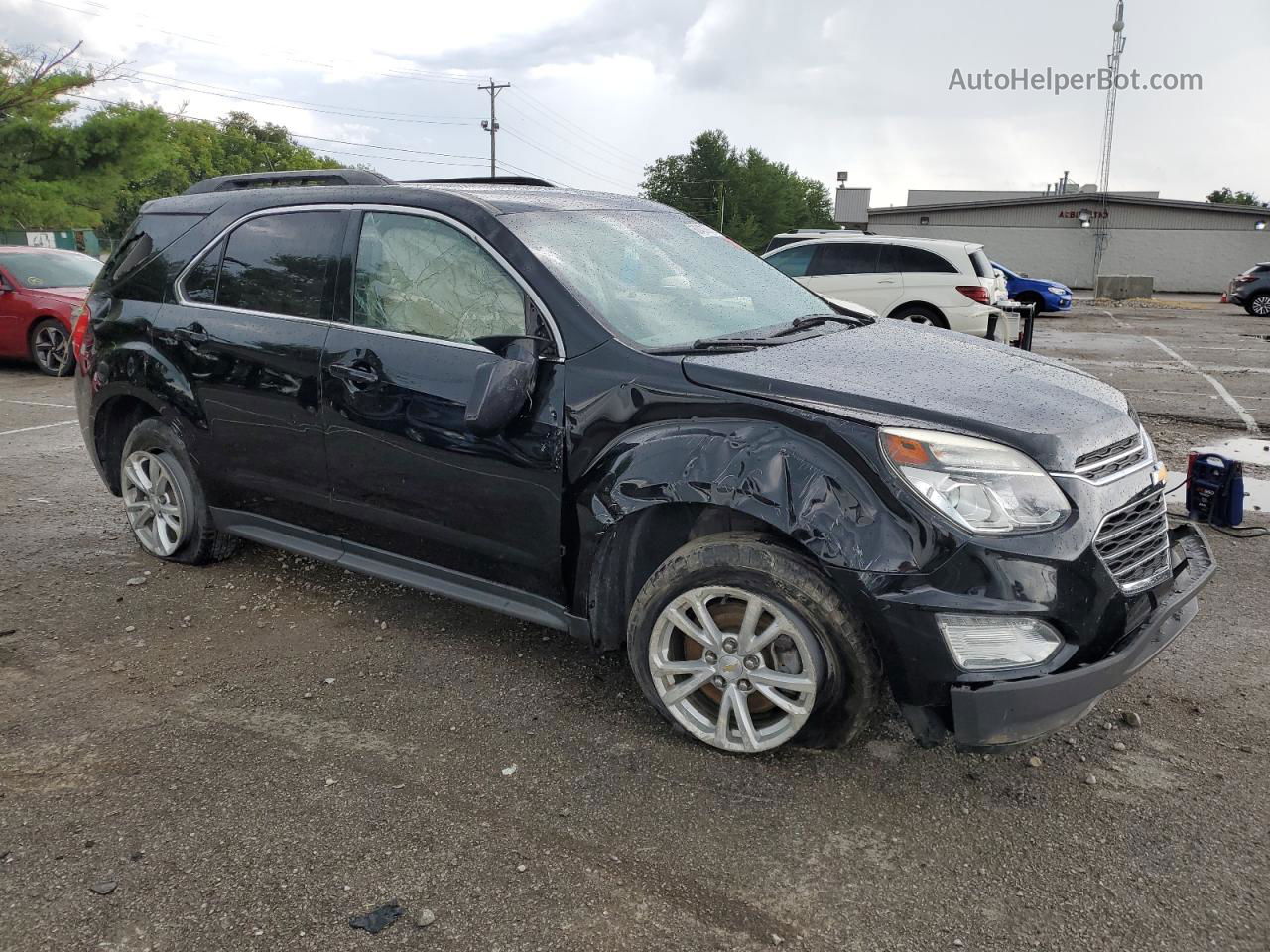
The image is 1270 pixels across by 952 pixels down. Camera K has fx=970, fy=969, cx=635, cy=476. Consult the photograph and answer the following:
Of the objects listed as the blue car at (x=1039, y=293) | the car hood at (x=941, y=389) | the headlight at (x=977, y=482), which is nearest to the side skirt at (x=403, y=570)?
the car hood at (x=941, y=389)

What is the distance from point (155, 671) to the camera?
3785 mm

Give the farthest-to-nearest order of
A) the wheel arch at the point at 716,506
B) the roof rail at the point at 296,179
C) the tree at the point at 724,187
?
the tree at the point at 724,187 < the roof rail at the point at 296,179 < the wheel arch at the point at 716,506

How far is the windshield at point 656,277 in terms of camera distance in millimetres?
3395

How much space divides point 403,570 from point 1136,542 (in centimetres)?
260

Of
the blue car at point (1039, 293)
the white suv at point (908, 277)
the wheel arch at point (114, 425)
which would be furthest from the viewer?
the blue car at point (1039, 293)

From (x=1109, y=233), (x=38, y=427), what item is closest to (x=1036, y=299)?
(x=1109, y=233)

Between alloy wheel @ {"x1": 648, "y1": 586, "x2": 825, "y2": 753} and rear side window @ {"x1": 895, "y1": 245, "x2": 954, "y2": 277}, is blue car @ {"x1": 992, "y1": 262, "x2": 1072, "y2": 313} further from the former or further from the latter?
alloy wheel @ {"x1": 648, "y1": 586, "x2": 825, "y2": 753}

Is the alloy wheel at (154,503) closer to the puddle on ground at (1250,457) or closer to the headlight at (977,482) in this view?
the headlight at (977,482)

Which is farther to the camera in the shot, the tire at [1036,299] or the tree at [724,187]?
A: the tree at [724,187]

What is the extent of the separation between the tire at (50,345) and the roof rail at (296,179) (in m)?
8.04

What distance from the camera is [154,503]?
4.83 metres

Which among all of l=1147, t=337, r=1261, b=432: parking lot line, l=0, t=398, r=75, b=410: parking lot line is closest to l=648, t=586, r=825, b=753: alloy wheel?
l=1147, t=337, r=1261, b=432: parking lot line

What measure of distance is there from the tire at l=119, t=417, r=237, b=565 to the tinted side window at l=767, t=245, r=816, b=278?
10625 mm

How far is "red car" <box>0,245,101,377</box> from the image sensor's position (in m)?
11.4
